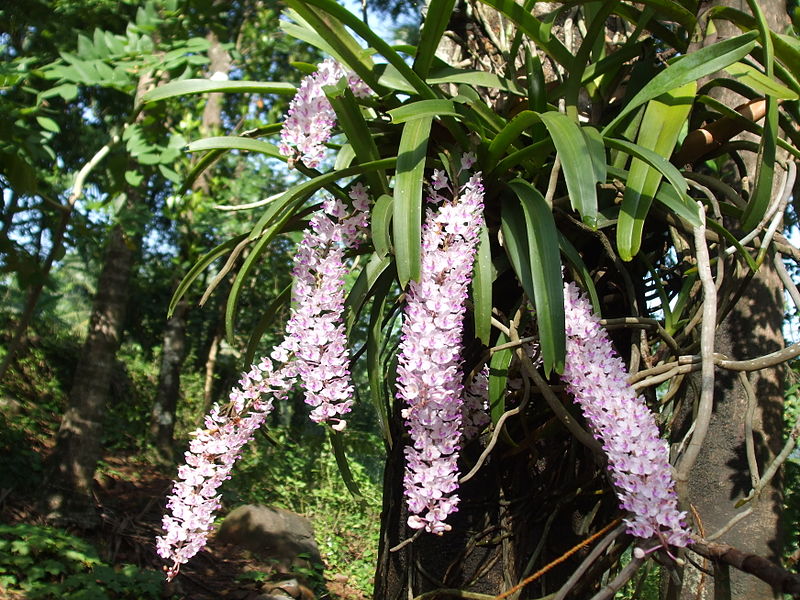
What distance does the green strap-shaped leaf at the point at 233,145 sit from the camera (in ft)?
3.86

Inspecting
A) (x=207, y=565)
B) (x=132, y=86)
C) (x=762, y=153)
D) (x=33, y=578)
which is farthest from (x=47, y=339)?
(x=762, y=153)

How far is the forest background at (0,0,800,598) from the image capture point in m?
2.56

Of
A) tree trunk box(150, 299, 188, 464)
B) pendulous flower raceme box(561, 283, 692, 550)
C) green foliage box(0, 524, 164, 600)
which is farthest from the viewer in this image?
tree trunk box(150, 299, 188, 464)

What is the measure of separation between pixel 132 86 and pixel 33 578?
8.03 ft

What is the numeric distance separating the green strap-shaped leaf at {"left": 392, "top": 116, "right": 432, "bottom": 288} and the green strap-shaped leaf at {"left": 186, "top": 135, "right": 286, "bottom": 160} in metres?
0.25

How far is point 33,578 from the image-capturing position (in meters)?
3.33

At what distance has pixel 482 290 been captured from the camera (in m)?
1.05

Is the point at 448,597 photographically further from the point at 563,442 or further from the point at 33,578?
the point at 33,578

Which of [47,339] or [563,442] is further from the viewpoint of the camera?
[47,339]

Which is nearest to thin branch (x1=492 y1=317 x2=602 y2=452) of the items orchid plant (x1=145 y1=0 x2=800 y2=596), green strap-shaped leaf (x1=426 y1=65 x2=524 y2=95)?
orchid plant (x1=145 y1=0 x2=800 y2=596)

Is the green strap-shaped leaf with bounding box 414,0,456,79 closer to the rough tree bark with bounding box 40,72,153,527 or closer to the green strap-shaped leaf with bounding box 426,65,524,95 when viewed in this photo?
the green strap-shaped leaf with bounding box 426,65,524,95

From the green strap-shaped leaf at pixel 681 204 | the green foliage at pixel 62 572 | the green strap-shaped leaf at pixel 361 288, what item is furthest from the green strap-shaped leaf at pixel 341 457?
the green foliage at pixel 62 572

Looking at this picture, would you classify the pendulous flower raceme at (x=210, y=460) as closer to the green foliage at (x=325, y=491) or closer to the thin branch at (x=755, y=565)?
the thin branch at (x=755, y=565)

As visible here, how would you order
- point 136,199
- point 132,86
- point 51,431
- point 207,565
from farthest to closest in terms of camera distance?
point 51,431, point 207,565, point 136,199, point 132,86
